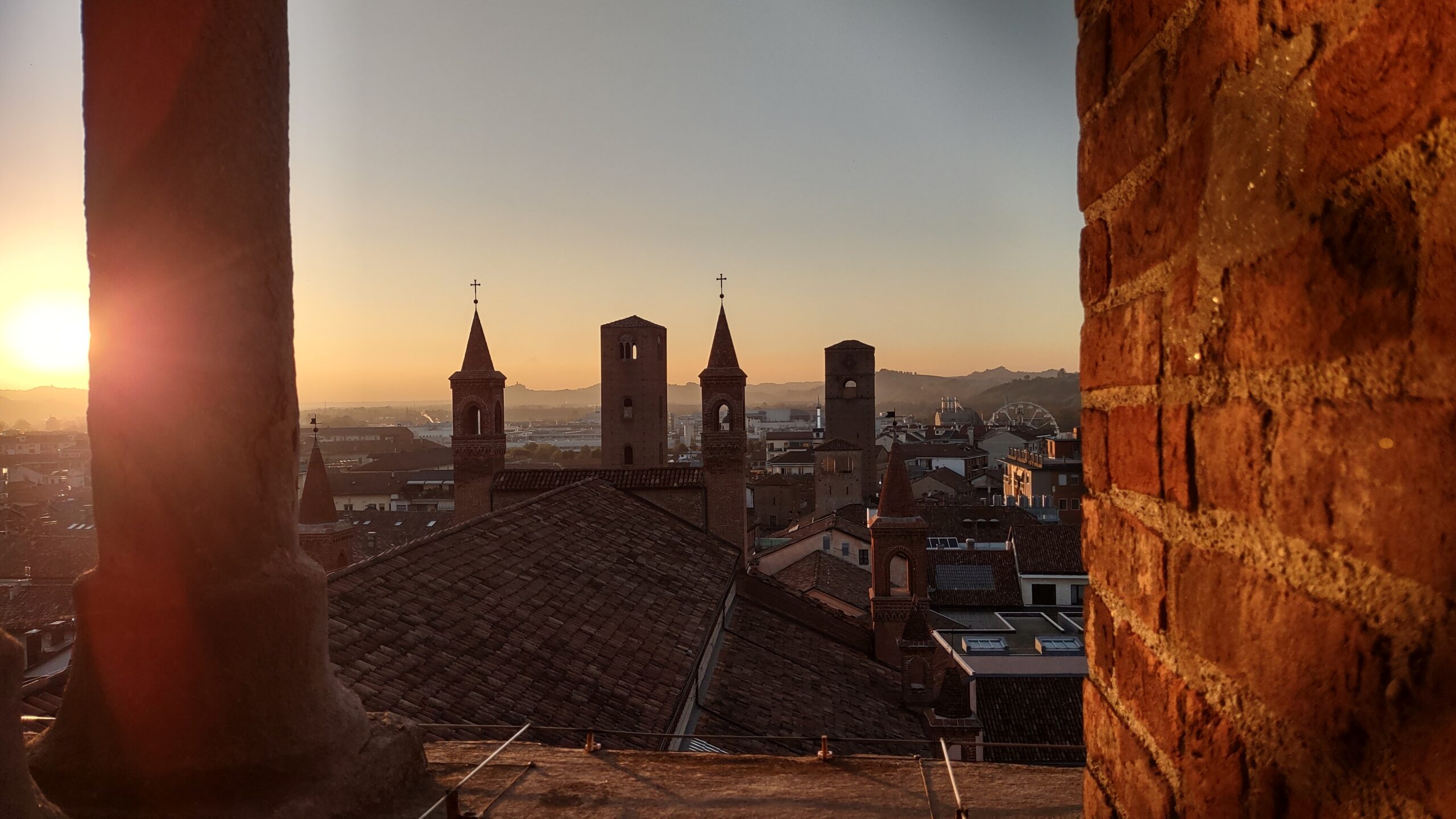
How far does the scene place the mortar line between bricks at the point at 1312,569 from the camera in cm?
75

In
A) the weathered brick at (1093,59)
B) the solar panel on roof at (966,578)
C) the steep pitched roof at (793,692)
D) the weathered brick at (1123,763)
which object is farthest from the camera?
the solar panel on roof at (966,578)

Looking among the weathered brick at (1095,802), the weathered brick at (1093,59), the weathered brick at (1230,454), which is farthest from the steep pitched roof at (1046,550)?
the weathered brick at (1230,454)

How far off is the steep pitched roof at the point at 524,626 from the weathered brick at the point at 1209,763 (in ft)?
18.9

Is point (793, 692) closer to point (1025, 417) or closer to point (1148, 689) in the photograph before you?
point (1148, 689)

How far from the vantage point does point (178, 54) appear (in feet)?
7.44

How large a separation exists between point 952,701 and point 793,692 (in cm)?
470

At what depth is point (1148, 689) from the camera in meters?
1.30

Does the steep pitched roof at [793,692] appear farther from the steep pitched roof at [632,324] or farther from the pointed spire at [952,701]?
the steep pitched roof at [632,324]

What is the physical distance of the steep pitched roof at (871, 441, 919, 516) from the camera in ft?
67.3

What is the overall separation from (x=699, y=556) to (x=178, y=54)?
14431 millimetres

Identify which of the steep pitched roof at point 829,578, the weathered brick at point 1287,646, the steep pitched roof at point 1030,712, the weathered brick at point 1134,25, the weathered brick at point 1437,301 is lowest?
the steep pitched roof at point 1030,712

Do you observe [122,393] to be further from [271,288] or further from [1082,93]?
[1082,93]

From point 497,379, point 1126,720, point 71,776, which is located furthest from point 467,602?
point 497,379

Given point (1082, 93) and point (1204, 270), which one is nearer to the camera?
point (1204, 270)
